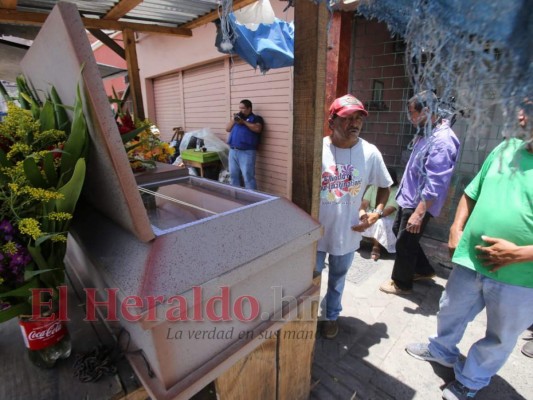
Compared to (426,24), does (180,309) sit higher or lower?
lower

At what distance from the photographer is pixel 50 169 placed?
0.88 metres

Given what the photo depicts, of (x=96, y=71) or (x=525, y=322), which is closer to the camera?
(x=96, y=71)

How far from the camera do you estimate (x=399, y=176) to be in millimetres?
3773

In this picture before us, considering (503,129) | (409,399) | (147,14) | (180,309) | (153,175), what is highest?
(147,14)

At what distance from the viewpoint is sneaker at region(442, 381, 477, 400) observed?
1844 millimetres

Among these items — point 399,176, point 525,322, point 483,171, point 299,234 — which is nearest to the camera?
point 299,234

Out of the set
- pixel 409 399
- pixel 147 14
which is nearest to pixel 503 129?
pixel 409 399

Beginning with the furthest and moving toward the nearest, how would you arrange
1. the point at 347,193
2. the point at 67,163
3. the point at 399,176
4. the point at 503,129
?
the point at 399,176 → the point at 347,193 → the point at 67,163 → the point at 503,129

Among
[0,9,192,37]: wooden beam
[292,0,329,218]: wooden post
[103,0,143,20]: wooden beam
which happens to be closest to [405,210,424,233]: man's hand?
[292,0,329,218]: wooden post

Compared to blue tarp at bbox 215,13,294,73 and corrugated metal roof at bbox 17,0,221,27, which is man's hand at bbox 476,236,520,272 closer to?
blue tarp at bbox 215,13,294,73

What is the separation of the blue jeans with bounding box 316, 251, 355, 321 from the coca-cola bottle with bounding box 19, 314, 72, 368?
1.64 m

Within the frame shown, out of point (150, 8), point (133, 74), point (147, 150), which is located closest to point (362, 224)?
point (147, 150)

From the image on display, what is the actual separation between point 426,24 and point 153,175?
1.66 metres

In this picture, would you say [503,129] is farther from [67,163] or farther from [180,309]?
[67,163]
